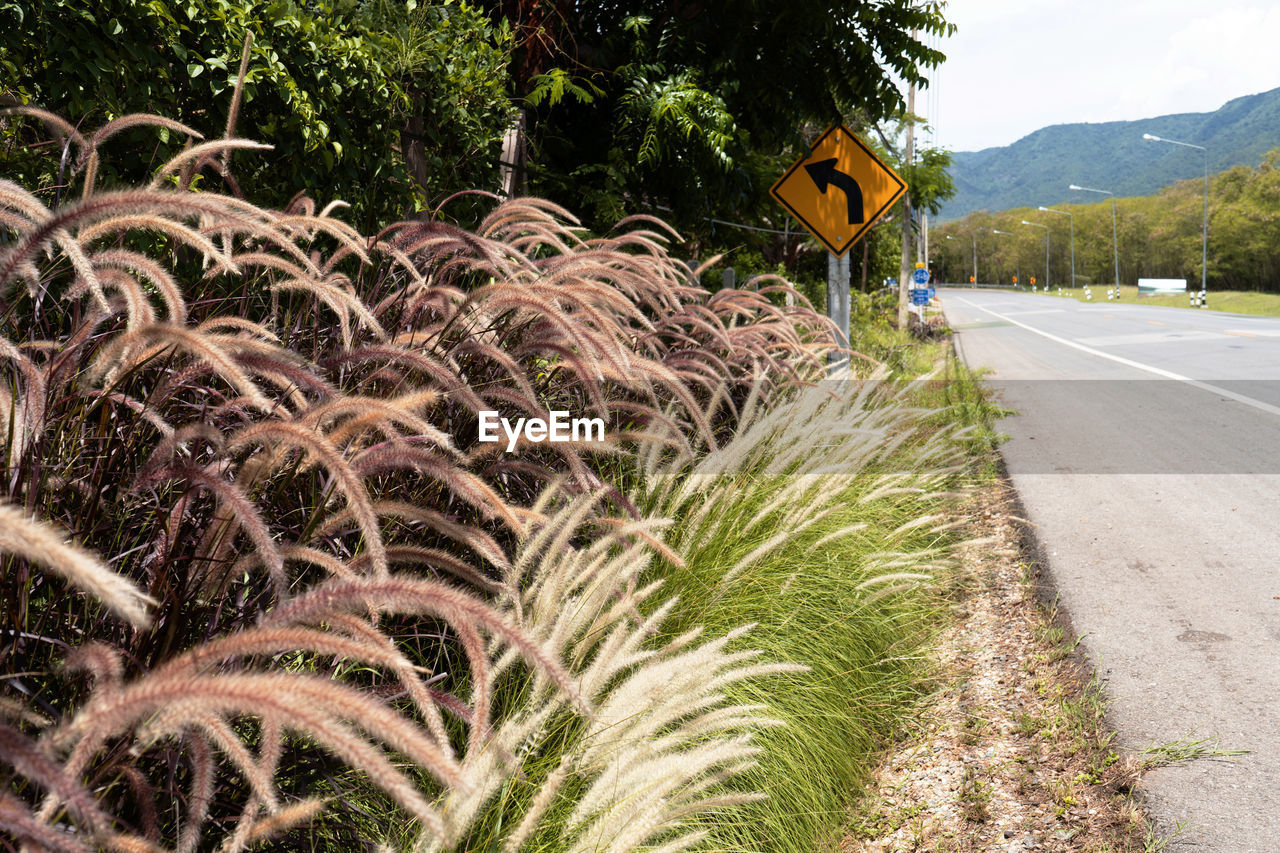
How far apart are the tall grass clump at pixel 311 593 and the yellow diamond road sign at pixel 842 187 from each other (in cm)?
627

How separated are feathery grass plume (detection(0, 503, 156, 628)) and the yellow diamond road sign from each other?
8.31 meters

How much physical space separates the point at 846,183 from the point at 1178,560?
16.6 feet

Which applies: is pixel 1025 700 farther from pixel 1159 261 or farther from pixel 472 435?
pixel 1159 261

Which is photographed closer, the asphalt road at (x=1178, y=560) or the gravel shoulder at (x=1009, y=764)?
the gravel shoulder at (x=1009, y=764)

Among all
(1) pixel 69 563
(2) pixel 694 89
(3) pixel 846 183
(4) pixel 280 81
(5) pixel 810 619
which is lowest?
(5) pixel 810 619

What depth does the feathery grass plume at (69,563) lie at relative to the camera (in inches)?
26.9

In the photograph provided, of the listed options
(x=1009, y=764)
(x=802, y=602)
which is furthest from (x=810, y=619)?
(x=1009, y=764)

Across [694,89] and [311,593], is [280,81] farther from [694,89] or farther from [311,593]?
[694,89]

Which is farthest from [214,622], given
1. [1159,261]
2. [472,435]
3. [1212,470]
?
[1159,261]

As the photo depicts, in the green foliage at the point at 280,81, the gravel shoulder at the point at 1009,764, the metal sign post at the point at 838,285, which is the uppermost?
the green foliage at the point at 280,81

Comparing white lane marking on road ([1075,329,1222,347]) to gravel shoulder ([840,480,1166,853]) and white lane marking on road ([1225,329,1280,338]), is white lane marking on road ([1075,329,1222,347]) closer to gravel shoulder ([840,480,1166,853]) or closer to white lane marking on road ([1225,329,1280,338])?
white lane marking on road ([1225,329,1280,338])

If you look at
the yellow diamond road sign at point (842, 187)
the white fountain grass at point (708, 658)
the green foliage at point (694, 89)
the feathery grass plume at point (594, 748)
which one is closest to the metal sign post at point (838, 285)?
the yellow diamond road sign at point (842, 187)

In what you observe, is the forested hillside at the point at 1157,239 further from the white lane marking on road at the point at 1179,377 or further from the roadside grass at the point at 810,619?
the roadside grass at the point at 810,619

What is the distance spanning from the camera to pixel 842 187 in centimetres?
855
